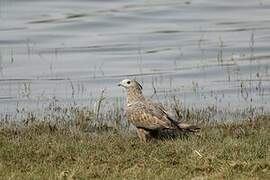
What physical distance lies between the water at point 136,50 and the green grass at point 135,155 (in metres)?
2.93

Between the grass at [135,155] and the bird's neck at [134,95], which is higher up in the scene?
the bird's neck at [134,95]

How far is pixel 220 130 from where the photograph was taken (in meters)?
10.8

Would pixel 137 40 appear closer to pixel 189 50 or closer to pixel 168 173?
pixel 189 50

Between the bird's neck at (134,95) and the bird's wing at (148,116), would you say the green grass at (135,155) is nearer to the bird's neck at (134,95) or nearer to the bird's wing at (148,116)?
the bird's wing at (148,116)

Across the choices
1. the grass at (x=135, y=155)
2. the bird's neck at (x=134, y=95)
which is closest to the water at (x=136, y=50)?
the bird's neck at (x=134, y=95)

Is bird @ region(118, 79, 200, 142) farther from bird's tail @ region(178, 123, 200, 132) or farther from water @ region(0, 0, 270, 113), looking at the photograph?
water @ region(0, 0, 270, 113)

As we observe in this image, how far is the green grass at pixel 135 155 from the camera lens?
8.41 m

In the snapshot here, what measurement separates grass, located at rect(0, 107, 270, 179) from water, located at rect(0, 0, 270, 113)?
9.09 ft

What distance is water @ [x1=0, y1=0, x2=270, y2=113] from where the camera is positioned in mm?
14616

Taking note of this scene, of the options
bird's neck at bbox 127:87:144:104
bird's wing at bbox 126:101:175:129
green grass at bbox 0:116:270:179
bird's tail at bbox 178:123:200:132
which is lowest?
green grass at bbox 0:116:270:179

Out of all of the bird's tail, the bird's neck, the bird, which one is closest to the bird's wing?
the bird

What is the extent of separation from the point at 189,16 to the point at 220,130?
11733 millimetres

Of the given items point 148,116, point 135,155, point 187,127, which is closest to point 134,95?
point 148,116

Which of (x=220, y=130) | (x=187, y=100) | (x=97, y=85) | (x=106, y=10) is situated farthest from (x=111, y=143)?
(x=106, y=10)
